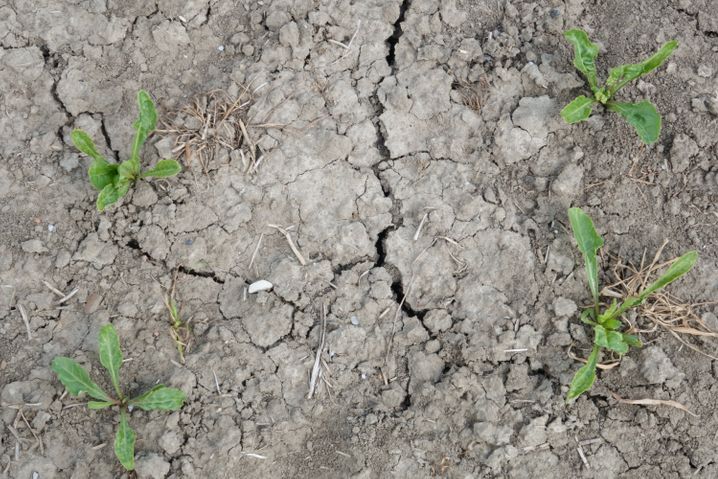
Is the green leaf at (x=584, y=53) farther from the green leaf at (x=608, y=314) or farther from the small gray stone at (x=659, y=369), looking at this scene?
the small gray stone at (x=659, y=369)

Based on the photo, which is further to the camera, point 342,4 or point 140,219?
point 342,4

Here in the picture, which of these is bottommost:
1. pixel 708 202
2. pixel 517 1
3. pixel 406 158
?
pixel 708 202

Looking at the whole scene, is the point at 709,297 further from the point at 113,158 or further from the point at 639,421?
the point at 113,158

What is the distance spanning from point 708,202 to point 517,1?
128cm

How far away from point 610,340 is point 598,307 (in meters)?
0.17

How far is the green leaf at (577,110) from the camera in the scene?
3.04 meters

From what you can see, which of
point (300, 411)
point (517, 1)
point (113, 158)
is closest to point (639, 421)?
point (300, 411)

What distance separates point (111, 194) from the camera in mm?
3000

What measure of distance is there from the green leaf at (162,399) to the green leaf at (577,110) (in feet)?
6.55

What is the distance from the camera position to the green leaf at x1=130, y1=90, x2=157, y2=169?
3.02m

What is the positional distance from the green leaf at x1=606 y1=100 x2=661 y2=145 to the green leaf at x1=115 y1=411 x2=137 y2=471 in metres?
2.46

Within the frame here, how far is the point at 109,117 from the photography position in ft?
10.6

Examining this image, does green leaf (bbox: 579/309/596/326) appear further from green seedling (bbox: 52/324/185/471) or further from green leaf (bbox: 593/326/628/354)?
green seedling (bbox: 52/324/185/471)

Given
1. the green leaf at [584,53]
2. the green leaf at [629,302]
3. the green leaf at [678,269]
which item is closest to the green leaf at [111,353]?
the green leaf at [629,302]
